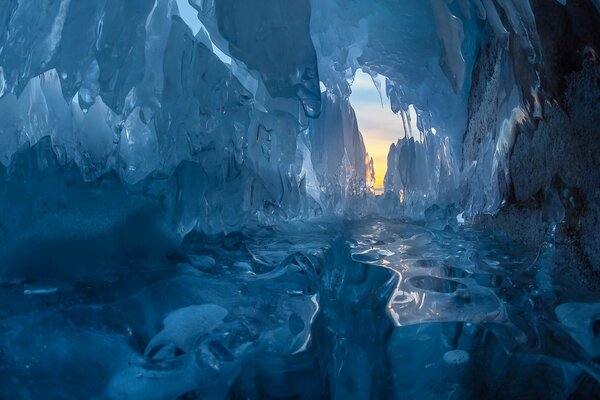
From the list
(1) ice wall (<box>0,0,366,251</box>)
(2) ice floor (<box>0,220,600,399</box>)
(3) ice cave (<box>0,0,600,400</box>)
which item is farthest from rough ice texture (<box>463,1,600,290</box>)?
(1) ice wall (<box>0,0,366,251</box>)

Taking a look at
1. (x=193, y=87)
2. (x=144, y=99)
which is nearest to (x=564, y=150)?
(x=193, y=87)

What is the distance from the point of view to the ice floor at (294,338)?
3.00ft

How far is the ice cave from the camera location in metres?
0.98

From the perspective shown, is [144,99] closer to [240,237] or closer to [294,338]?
[240,237]

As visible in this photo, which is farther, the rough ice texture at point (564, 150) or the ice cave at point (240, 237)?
the rough ice texture at point (564, 150)

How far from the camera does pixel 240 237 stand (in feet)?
9.45

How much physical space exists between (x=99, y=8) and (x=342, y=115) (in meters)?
3.91

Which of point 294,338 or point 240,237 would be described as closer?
point 294,338

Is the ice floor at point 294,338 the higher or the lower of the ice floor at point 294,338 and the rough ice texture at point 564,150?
the lower

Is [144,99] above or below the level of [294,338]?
above

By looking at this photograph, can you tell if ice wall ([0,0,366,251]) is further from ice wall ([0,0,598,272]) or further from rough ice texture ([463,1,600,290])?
Result: rough ice texture ([463,1,600,290])

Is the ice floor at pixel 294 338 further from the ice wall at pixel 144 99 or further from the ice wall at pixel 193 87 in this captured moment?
the ice wall at pixel 193 87

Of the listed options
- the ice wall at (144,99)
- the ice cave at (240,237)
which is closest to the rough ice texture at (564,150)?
the ice cave at (240,237)

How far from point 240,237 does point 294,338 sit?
6.09 ft
